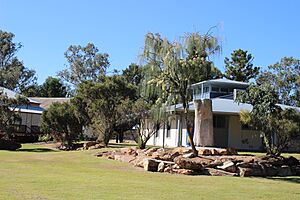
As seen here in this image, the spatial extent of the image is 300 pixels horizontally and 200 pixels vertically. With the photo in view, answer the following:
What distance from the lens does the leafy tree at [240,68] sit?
59875 mm

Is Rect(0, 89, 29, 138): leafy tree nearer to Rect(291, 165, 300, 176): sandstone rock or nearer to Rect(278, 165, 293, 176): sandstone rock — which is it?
Rect(278, 165, 293, 176): sandstone rock

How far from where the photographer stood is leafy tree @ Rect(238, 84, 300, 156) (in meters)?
19.3

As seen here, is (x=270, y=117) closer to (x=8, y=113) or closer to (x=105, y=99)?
(x=105, y=99)

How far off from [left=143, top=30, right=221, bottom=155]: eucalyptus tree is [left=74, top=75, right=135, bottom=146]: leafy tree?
9.84 metres

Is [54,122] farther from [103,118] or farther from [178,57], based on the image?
[178,57]

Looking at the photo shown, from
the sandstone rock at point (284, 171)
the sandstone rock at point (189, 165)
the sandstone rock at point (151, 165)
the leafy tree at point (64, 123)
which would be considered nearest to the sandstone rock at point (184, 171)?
the sandstone rock at point (189, 165)

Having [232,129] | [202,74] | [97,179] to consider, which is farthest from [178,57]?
[232,129]

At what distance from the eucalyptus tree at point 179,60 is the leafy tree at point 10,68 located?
45249 mm

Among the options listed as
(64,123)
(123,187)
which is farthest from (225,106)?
(123,187)

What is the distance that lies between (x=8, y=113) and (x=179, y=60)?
18.0 metres

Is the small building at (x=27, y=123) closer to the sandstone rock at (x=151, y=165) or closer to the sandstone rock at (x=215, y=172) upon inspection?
the sandstone rock at (x=151, y=165)

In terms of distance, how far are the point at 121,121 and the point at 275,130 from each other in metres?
13.2

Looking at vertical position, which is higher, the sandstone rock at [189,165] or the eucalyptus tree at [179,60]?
the eucalyptus tree at [179,60]

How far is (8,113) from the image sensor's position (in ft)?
105
